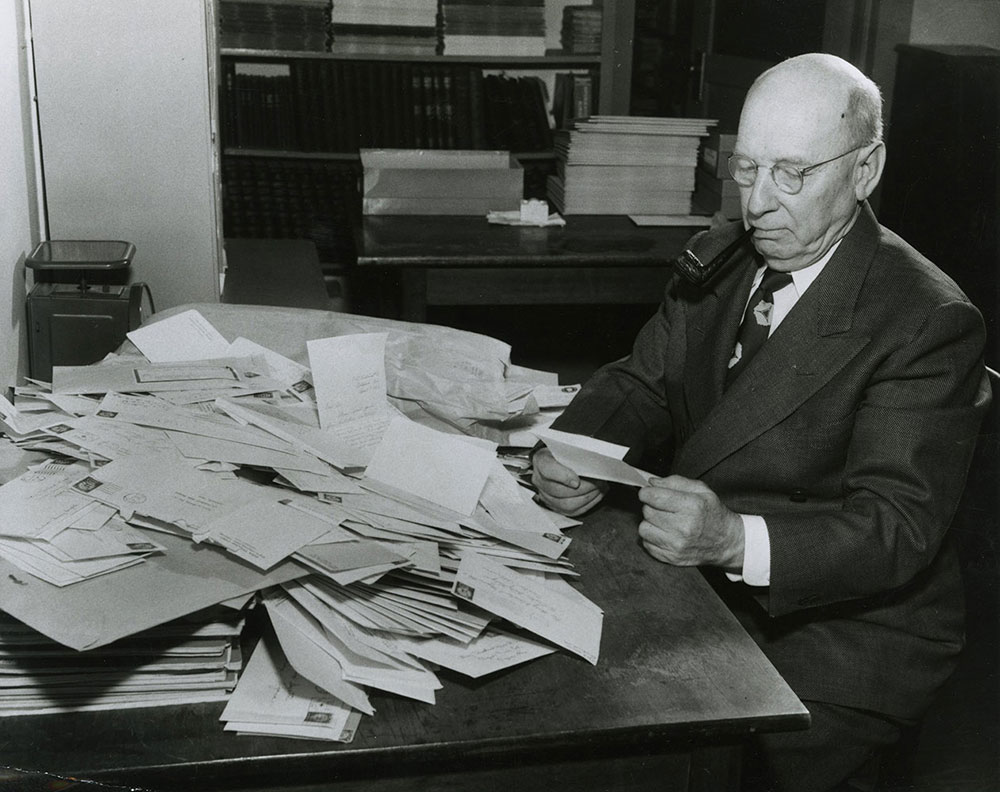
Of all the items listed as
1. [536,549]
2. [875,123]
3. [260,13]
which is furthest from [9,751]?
[260,13]

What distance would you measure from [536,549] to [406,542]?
15 cm

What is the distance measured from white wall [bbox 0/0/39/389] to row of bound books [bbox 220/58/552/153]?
7.21 ft

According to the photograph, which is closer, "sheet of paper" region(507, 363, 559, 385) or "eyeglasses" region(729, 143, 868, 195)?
"eyeglasses" region(729, 143, 868, 195)

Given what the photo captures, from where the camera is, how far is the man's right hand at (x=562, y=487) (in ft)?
4.66

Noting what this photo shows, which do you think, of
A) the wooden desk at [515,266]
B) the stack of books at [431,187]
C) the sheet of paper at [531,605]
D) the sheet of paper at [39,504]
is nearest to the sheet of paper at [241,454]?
the sheet of paper at [39,504]

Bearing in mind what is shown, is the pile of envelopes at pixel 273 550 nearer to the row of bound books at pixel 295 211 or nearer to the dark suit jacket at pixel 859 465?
the dark suit jacket at pixel 859 465

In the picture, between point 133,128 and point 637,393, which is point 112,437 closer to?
point 637,393

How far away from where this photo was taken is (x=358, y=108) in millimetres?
4379

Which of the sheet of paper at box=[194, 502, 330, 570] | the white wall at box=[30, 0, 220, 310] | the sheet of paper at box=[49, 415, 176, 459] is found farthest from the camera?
the white wall at box=[30, 0, 220, 310]

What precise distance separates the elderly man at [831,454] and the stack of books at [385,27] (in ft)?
10.1

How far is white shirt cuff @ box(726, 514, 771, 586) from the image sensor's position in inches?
53.8

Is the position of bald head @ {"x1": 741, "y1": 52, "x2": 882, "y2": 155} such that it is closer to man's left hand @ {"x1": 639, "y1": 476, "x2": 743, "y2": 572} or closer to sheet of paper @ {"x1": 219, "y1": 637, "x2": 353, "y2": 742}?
man's left hand @ {"x1": 639, "y1": 476, "x2": 743, "y2": 572}

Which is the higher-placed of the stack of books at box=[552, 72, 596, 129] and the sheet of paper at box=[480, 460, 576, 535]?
the stack of books at box=[552, 72, 596, 129]

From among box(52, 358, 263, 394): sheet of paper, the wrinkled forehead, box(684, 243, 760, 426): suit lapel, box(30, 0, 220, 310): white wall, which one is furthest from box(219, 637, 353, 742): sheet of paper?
box(30, 0, 220, 310): white wall
